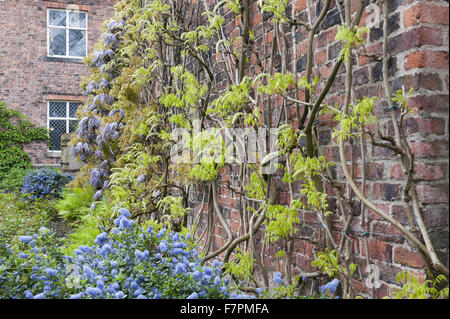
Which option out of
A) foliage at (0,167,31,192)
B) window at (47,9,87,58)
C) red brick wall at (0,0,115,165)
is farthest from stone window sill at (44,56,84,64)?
foliage at (0,167,31,192)

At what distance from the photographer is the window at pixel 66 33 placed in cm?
1357

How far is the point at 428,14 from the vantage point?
5.58 feet

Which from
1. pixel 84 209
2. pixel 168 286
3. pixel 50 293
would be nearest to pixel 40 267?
pixel 50 293

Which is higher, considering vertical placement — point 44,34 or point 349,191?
point 44,34

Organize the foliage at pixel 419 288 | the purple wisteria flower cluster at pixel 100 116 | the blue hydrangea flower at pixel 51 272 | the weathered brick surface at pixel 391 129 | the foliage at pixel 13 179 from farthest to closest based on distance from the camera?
the foliage at pixel 13 179
the purple wisteria flower cluster at pixel 100 116
the blue hydrangea flower at pixel 51 272
the weathered brick surface at pixel 391 129
the foliage at pixel 419 288

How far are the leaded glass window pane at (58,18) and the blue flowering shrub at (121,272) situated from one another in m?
12.6

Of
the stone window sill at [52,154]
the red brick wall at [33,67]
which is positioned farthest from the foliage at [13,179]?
the red brick wall at [33,67]

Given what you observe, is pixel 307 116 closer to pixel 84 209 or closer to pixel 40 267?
pixel 40 267

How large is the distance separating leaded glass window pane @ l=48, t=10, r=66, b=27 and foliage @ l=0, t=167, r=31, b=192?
458 cm

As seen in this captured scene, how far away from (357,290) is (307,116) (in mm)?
936

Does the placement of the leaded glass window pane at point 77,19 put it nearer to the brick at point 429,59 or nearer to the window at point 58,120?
the window at point 58,120

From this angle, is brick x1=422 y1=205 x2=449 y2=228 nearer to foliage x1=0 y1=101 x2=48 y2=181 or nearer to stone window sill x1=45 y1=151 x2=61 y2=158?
foliage x1=0 y1=101 x2=48 y2=181

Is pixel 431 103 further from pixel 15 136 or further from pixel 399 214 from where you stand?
pixel 15 136
